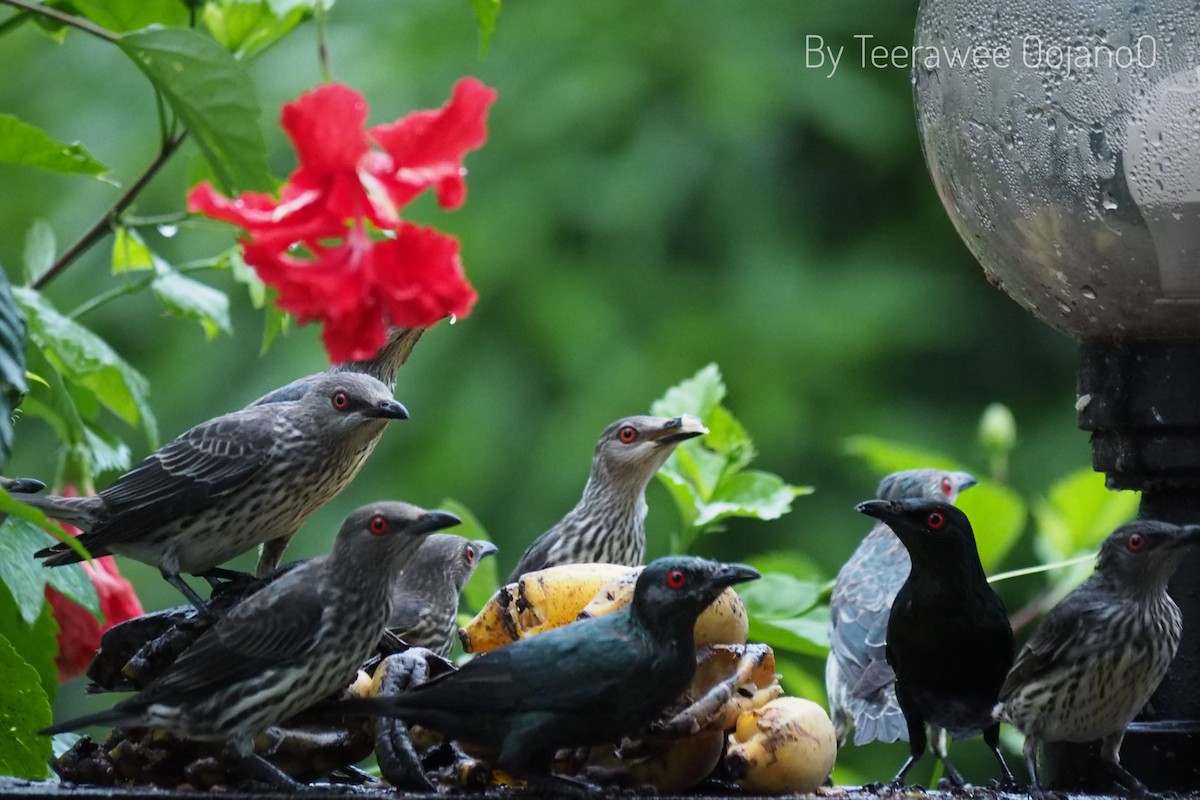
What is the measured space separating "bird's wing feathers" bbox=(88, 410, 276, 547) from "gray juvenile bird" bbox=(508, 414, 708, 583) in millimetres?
1268

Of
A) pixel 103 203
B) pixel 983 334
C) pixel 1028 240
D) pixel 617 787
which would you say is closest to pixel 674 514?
pixel 983 334

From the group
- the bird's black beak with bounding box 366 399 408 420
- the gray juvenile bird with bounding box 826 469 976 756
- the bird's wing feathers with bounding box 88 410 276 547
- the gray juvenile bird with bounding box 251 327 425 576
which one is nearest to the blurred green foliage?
the gray juvenile bird with bounding box 826 469 976 756

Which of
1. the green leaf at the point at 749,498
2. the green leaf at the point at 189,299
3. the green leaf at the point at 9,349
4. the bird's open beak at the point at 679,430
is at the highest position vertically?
the green leaf at the point at 9,349

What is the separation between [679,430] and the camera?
3.76m

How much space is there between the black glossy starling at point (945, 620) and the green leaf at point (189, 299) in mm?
1450

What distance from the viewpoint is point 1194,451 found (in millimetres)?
2750

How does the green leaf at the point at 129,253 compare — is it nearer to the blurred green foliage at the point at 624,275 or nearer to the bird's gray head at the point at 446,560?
the bird's gray head at the point at 446,560

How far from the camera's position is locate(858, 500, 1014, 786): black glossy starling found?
255cm

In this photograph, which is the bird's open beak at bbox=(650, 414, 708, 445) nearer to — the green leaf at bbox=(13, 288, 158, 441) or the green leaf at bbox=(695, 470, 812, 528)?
the green leaf at bbox=(695, 470, 812, 528)

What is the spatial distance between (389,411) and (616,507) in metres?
1.44

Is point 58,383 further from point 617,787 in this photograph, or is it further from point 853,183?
point 853,183

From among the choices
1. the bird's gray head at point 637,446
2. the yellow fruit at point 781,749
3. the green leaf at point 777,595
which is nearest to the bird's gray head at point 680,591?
the yellow fruit at point 781,749

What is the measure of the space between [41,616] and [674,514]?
3536mm

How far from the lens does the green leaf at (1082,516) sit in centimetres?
372
